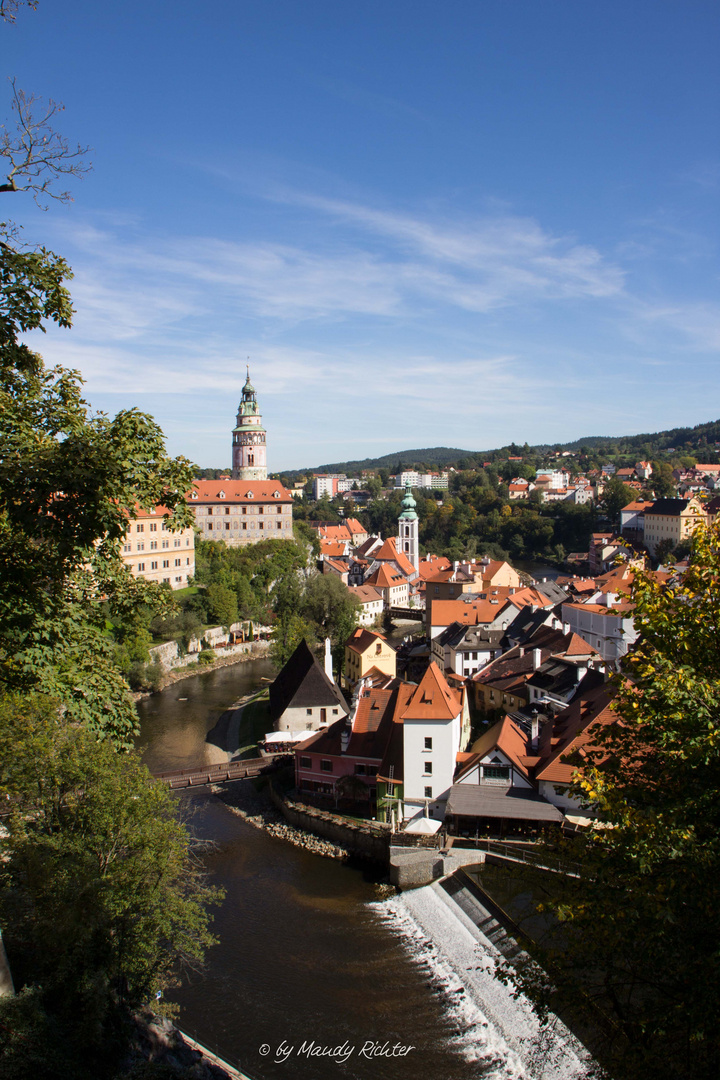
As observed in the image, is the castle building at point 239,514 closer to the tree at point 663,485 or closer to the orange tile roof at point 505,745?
the orange tile roof at point 505,745

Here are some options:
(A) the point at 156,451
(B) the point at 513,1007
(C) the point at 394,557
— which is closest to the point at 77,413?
(A) the point at 156,451

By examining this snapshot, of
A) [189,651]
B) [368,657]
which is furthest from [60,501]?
Answer: [189,651]

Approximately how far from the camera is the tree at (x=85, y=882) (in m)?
7.58

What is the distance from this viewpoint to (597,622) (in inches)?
1137

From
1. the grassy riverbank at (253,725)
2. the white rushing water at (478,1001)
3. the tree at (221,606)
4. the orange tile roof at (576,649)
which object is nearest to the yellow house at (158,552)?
the tree at (221,606)

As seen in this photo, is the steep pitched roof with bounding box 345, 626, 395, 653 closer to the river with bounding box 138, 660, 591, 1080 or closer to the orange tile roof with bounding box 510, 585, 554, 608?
the orange tile roof with bounding box 510, 585, 554, 608

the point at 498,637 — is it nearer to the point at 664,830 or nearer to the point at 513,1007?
the point at 513,1007

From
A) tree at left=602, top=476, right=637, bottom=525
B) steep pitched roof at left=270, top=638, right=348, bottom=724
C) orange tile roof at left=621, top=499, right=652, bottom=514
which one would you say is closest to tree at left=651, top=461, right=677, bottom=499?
orange tile roof at left=621, top=499, right=652, bottom=514

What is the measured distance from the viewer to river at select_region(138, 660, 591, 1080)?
10141mm

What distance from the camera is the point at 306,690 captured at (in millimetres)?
22219

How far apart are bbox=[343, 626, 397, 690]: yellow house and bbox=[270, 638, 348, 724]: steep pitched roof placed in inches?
105

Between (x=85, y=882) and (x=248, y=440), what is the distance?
47.9 m

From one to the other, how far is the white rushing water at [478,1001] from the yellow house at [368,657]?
11203 millimetres

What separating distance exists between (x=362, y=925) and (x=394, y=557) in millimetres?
43939
